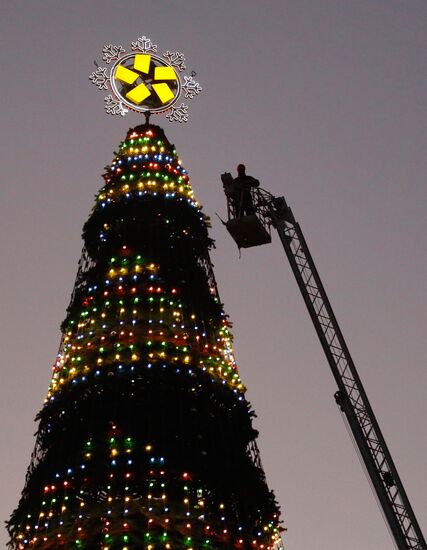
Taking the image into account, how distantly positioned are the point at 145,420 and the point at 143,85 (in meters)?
15.4

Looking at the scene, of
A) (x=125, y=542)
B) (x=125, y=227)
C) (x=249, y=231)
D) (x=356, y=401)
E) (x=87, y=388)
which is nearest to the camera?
(x=125, y=542)

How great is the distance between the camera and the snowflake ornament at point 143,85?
2520cm

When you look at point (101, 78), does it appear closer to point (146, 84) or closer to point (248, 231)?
point (146, 84)

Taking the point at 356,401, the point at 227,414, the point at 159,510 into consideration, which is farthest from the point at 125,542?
the point at 356,401

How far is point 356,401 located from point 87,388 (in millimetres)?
5628

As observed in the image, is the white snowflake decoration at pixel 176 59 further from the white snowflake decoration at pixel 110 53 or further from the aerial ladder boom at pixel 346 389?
the aerial ladder boom at pixel 346 389

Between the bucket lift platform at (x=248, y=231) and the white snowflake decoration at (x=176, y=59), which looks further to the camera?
the white snowflake decoration at (x=176, y=59)

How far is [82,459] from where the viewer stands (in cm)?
1327

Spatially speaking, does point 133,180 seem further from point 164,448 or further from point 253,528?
point 253,528

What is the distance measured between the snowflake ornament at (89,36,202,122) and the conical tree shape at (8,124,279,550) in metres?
7.77

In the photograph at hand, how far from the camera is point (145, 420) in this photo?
13.9m

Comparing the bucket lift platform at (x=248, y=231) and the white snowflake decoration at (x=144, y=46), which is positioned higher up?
the white snowflake decoration at (x=144, y=46)

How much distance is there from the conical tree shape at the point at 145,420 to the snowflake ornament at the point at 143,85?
777 cm

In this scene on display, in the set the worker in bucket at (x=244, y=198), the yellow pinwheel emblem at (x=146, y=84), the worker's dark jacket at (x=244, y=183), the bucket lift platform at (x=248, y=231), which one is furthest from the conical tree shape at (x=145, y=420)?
the yellow pinwheel emblem at (x=146, y=84)
